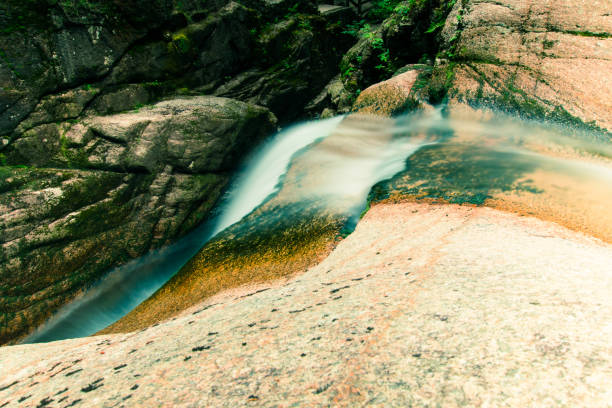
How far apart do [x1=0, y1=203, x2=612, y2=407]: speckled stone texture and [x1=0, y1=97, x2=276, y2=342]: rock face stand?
3.22 metres

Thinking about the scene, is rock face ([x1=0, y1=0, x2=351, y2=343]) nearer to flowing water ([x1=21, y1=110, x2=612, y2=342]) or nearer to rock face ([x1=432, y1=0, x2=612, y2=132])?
flowing water ([x1=21, y1=110, x2=612, y2=342])

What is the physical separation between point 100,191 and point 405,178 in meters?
6.16

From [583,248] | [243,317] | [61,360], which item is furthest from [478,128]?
[61,360]

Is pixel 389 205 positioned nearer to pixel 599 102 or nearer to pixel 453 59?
pixel 599 102

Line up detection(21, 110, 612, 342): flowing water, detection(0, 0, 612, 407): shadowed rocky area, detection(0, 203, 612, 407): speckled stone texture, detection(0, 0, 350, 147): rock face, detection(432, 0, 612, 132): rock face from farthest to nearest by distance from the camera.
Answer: detection(0, 0, 350, 147): rock face
detection(432, 0, 612, 132): rock face
detection(21, 110, 612, 342): flowing water
detection(0, 0, 612, 407): shadowed rocky area
detection(0, 203, 612, 407): speckled stone texture

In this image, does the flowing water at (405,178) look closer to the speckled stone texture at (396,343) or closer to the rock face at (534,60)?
the rock face at (534,60)

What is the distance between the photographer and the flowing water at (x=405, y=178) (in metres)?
3.66

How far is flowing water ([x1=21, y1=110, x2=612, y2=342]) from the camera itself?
12.0 feet

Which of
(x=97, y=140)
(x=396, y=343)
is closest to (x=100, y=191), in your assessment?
(x=97, y=140)

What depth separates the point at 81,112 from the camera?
24.0ft

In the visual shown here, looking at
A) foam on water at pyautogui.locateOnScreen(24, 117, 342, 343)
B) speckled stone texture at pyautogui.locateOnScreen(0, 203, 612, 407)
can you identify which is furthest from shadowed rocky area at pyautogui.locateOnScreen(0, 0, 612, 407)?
foam on water at pyautogui.locateOnScreen(24, 117, 342, 343)

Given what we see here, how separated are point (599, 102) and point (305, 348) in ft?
19.4

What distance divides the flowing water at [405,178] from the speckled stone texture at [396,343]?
2.84 feet

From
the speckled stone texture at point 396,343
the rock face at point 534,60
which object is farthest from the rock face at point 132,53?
the rock face at point 534,60
